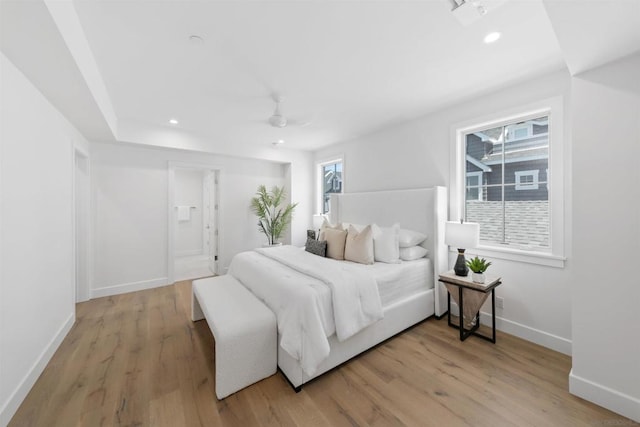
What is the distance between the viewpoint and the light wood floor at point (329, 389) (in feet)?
5.05

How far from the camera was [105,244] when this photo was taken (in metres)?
3.67

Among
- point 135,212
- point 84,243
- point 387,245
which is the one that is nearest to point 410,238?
point 387,245

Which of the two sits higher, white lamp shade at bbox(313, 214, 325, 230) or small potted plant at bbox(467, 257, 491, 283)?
white lamp shade at bbox(313, 214, 325, 230)

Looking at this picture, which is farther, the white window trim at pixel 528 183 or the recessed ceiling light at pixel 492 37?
the white window trim at pixel 528 183

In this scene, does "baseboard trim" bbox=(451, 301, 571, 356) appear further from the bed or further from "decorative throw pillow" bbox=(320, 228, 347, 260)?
"decorative throw pillow" bbox=(320, 228, 347, 260)

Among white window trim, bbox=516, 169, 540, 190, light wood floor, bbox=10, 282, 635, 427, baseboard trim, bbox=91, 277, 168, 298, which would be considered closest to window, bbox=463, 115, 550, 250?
white window trim, bbox=516, 169, 540, 190

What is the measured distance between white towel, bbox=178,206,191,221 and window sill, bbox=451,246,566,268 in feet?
20.9

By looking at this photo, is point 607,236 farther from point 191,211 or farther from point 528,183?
point 191,211

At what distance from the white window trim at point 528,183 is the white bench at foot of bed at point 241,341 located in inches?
108

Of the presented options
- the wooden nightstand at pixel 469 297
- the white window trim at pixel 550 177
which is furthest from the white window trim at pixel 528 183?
the wooden nightstand at pixel 469 297

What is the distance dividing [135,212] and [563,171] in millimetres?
5370

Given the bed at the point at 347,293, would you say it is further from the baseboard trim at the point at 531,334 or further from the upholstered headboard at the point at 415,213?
the baseboard trim at the point at 531,334

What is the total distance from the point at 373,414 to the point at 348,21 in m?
2.58

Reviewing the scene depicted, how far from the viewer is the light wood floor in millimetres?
1540
